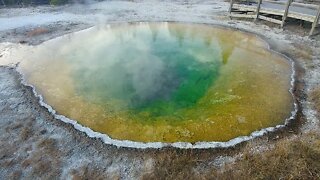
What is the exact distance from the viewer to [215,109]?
8.66 m

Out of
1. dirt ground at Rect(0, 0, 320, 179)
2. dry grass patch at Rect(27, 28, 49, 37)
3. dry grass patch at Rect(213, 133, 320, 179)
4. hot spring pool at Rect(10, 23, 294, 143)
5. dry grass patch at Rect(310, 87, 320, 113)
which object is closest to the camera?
dry grass patch at Rect(213, 133, 320, 179)

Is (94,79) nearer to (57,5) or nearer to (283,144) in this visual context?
(283,144)

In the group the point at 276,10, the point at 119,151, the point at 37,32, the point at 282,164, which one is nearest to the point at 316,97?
the point at 282,164

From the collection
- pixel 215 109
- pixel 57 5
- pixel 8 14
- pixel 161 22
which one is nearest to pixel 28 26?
pixel 8 14

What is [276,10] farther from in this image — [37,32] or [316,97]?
[37,32]

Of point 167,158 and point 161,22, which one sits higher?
point 161,22

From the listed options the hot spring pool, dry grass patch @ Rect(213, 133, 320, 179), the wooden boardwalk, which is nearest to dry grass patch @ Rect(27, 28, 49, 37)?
the hot spring pool

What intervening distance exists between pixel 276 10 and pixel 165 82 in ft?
26.8

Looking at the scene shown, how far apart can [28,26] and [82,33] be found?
142 inches

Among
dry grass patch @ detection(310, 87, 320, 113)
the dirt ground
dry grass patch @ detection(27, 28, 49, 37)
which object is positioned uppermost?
dry grass patch @ detection(27, 28, 49, 37)

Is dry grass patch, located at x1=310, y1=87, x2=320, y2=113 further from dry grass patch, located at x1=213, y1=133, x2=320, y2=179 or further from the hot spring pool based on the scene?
dry grass patch, located at x1=213, y1=133, x2=320, y2=179

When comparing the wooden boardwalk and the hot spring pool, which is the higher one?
the wooden boardwalk

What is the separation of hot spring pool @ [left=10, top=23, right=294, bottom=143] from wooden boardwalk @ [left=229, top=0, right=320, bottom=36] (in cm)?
206

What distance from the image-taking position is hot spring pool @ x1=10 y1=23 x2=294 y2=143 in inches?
317
